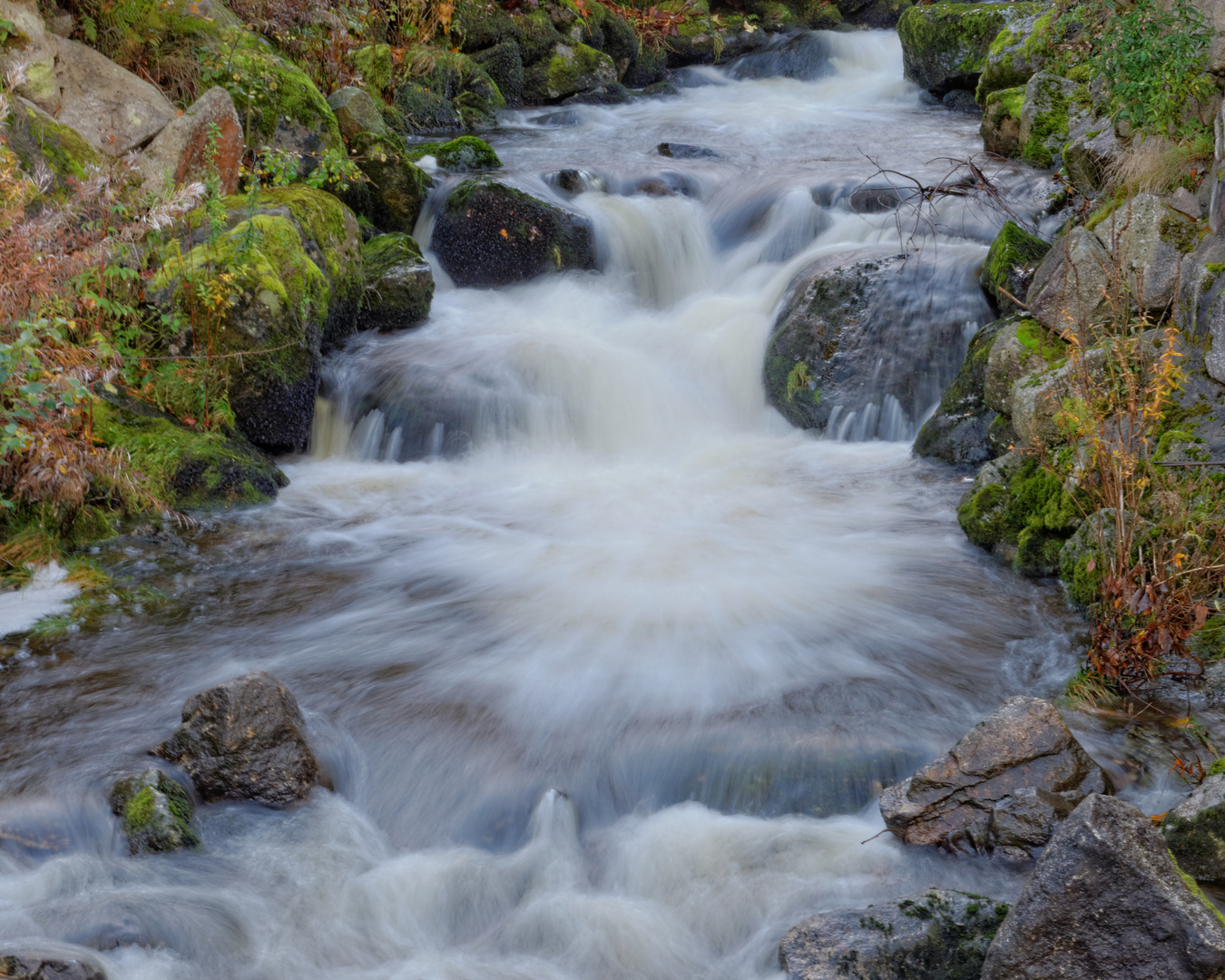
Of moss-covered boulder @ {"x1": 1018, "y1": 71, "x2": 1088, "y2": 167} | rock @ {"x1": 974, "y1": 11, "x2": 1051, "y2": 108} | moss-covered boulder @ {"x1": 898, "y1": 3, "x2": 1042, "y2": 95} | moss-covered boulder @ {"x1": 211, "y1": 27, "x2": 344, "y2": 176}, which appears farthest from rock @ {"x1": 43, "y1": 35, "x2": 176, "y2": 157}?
moss-covered boulder @ {"x1": 898, "y1": 3, "x2": 1042, "y2": 95}

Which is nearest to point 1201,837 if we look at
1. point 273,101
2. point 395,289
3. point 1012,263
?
point 1012,263

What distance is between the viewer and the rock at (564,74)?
1633 centimetres

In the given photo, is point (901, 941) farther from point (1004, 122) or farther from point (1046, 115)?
point (1004, 122)

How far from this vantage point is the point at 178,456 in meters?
6.18

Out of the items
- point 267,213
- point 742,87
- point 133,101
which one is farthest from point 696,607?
point 742,87

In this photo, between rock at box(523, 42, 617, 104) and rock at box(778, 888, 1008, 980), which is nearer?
rock at box(778, 888, 1008, 980)

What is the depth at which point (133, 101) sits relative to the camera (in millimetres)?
7547

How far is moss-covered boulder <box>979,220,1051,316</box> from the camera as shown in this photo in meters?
7.36

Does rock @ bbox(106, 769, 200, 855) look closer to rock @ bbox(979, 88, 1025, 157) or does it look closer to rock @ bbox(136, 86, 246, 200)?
rock @ bbox(136, 86, 246, 200)

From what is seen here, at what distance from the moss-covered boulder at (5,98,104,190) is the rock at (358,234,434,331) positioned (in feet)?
7.88

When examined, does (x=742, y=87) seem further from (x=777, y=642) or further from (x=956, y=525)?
(x=777, y=642)

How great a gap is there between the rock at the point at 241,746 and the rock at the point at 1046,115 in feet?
30.7

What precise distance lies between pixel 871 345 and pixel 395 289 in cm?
419

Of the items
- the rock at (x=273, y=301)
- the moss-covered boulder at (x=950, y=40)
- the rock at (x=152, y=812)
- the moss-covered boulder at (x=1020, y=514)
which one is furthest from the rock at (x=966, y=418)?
the moss-covered boulder at (x=950, y=40)
